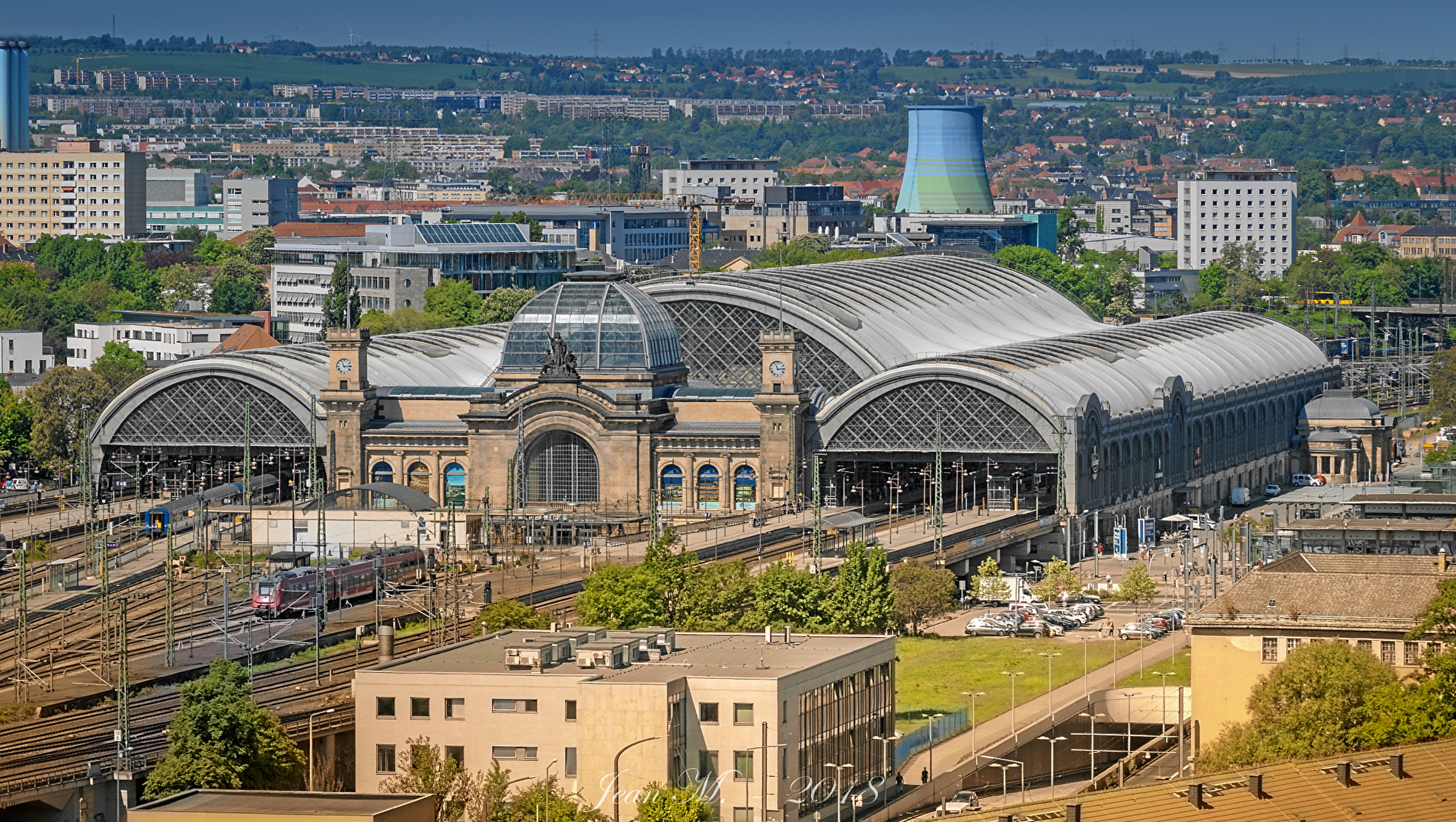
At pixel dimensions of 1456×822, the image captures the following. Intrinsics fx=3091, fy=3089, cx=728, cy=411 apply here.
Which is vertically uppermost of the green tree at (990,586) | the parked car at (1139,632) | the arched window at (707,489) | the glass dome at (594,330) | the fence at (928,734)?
the glass dome at (594,330)

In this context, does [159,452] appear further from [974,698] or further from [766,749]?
[766,749]

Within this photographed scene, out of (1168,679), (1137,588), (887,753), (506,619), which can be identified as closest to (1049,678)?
(1168,679)

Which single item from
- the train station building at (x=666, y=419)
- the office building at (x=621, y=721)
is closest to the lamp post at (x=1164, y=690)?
the office building at (x=621, y=721)

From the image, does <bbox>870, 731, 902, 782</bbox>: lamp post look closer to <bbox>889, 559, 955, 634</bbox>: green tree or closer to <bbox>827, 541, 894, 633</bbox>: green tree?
<bbox>827, 541, 894, 633</bbox>: green tree

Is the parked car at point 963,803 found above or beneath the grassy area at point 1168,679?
beneath

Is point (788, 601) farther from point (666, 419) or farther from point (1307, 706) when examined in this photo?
point (666, 419)

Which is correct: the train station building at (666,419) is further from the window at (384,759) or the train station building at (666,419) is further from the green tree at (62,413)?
the window at (384,759)
